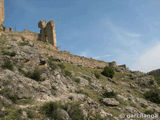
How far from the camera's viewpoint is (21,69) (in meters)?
13.5

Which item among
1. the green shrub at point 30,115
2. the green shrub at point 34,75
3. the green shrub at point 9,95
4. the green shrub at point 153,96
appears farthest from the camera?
the green shrub at point 153,96

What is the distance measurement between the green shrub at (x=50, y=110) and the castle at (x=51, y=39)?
13.5 meters

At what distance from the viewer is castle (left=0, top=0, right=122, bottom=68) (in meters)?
23.7

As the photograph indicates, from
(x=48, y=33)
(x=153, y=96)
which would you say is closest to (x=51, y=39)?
(x=48, y=33)

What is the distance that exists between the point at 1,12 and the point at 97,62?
15946 millimetres

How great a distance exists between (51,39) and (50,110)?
26.2m

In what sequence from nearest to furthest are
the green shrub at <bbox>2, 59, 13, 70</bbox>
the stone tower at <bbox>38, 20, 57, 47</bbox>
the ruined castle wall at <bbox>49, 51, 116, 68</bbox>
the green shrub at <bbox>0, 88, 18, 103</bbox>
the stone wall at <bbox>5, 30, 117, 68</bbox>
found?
the green shrub at <bbox>0, 88, 18, 103</bbox>, the green shrub at <bbox>2, 59, 13, 70</bbox>, the stone wall at <bbox>5, 30, 117, 68</bbox>, the ruined castle wall at <bbox>49, 51, 116, 68</bbox>, the stone tower at <bbox>38, 20, 57, 47</bbox>

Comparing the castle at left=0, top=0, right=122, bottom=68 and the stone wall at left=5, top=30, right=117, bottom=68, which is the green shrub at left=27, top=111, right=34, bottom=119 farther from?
the castle at left=0, top=0, right=122, bottom=68

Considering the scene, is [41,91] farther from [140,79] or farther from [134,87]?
[140,79]

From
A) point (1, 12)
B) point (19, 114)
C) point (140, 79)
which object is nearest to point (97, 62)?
point (140, 79)

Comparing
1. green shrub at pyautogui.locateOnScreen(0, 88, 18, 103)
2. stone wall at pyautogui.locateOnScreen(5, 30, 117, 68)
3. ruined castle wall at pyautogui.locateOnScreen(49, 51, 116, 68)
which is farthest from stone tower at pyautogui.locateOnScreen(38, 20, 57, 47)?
green shrub at pyautogui.locateOnScreen(0, 88, 18, 103)

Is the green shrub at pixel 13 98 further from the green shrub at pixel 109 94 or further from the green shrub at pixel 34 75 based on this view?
the green shrub at pixel 109 94

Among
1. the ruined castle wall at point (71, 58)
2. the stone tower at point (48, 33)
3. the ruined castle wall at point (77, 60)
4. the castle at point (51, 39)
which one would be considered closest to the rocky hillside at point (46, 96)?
the ruined castle wall at point (71, 58)

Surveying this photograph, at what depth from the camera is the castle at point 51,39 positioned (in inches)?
931
